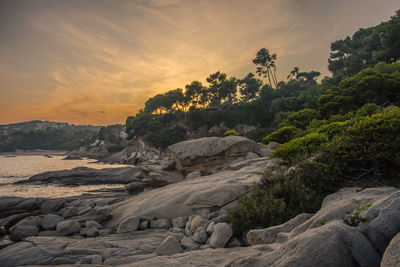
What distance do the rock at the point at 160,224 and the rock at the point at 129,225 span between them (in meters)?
0.60

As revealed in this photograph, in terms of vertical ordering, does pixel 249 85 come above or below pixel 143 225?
above

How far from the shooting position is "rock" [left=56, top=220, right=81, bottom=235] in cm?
848

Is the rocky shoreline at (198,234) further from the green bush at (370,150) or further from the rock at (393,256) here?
the green bush at (370,150)

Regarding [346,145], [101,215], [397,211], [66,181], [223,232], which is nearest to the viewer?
[397,211]

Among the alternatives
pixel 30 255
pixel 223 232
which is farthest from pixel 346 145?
pixel 30 255

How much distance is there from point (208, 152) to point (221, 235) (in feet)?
32.1

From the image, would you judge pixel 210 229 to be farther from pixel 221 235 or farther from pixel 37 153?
pixel 37 153

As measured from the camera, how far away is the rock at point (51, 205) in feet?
41.0

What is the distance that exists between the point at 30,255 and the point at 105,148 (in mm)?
100230

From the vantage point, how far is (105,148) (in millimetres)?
97438

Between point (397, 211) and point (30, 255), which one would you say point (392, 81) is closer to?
point (397, 211)

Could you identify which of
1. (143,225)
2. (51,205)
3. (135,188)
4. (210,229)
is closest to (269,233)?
(210,229)

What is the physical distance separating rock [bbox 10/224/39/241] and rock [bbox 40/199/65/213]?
12.9 feet

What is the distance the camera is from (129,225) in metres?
8.20
